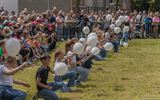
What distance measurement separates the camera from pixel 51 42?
76.8 feet

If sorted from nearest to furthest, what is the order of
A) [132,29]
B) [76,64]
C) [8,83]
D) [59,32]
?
[8,83]
[76,64]
[59,32]
[132,29]

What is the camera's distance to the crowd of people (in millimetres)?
10108

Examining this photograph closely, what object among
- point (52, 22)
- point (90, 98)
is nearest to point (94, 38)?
point (90, 98)

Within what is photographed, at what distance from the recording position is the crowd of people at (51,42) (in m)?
10.1

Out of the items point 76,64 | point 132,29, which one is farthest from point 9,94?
point 132,29

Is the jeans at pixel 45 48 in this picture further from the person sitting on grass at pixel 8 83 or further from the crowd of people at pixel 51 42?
the person sitting on grass at pixel 8 83

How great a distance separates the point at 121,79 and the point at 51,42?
312 inches

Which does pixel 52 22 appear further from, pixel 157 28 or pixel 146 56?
pixel 157 28

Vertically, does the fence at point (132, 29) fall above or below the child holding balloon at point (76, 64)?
below

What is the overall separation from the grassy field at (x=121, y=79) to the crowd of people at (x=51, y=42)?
1.47ft

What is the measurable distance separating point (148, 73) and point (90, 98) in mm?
5170

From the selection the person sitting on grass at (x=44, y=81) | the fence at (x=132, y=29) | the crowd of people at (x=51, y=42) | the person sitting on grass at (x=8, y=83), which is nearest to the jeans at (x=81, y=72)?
the crowd of people at (x=51, y=42)

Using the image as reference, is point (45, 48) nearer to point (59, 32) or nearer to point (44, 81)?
point (59, 32)

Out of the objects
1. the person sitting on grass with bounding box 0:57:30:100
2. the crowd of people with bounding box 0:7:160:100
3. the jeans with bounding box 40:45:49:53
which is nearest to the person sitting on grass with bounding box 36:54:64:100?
the crowd of people with bounding box 0:7:160:100
